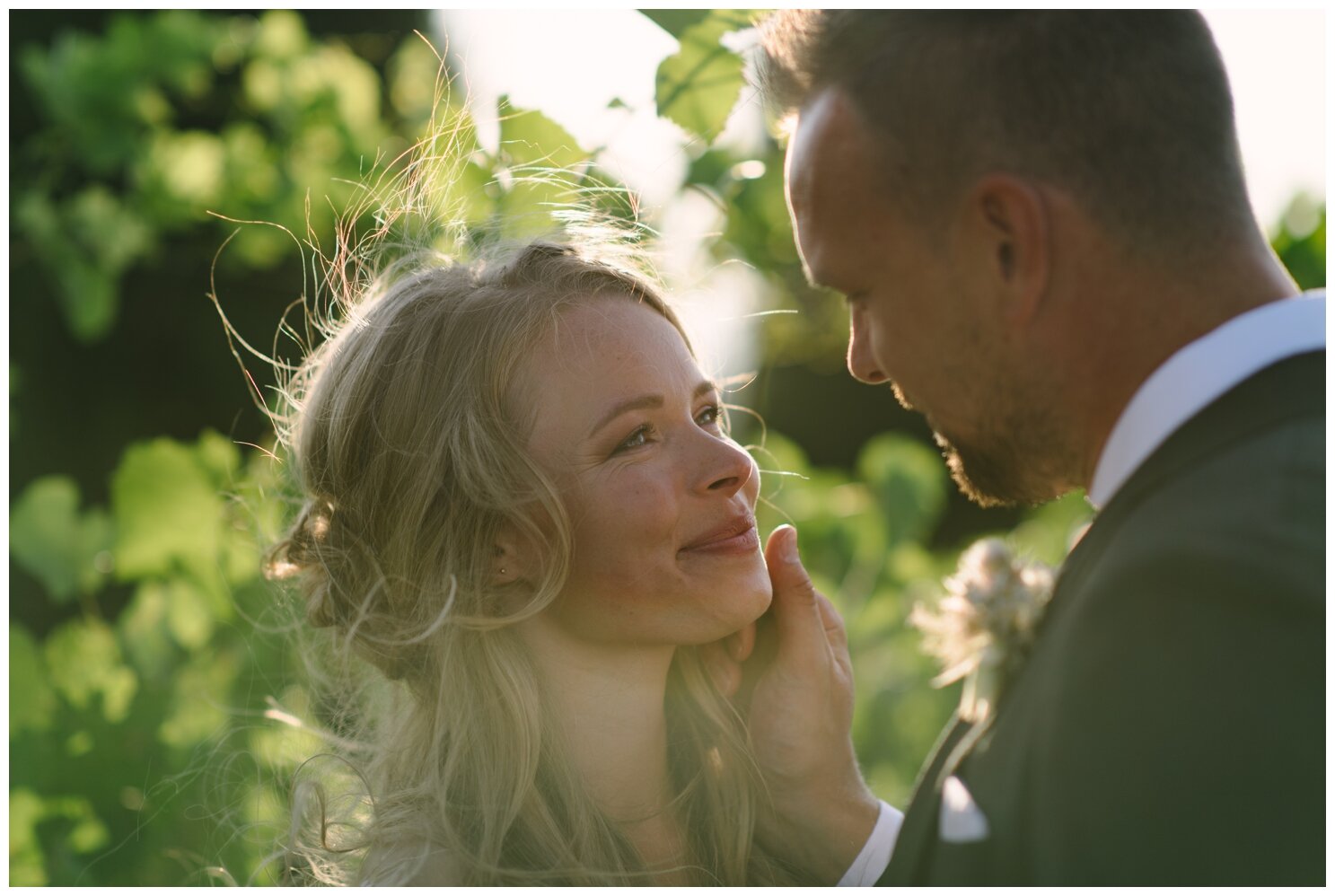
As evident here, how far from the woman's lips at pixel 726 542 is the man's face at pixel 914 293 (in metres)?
0.42

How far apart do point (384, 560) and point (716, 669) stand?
1.94 feet

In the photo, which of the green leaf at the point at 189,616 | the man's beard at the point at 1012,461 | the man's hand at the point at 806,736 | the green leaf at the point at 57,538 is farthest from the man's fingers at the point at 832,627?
the green leaf at the point at 57,538

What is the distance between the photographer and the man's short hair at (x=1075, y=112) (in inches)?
49.4

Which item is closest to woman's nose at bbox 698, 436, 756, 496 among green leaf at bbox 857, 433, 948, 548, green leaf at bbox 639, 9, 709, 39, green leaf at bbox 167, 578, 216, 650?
green leaf at bbox 639, 9, 709, 39

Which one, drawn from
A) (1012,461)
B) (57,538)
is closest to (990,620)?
(1012,461)

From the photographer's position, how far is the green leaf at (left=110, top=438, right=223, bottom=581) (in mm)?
2836

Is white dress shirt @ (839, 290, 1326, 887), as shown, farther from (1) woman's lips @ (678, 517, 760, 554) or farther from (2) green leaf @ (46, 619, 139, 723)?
(2) green leaf @ (46, 619, 139, 723)

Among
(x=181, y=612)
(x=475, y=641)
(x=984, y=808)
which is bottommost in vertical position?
(x=181, y=612)

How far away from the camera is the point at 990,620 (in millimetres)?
1404

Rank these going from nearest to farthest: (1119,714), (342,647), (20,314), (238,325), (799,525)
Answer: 1. (1119,714)
2. (342,647)
3. (799,525)
4. (20,314)
5. (238,325)

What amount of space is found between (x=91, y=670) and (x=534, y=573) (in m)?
1.64

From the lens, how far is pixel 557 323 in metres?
1.85

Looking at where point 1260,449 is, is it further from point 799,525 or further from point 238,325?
point 238,325

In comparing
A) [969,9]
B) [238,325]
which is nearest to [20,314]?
[238,325]
